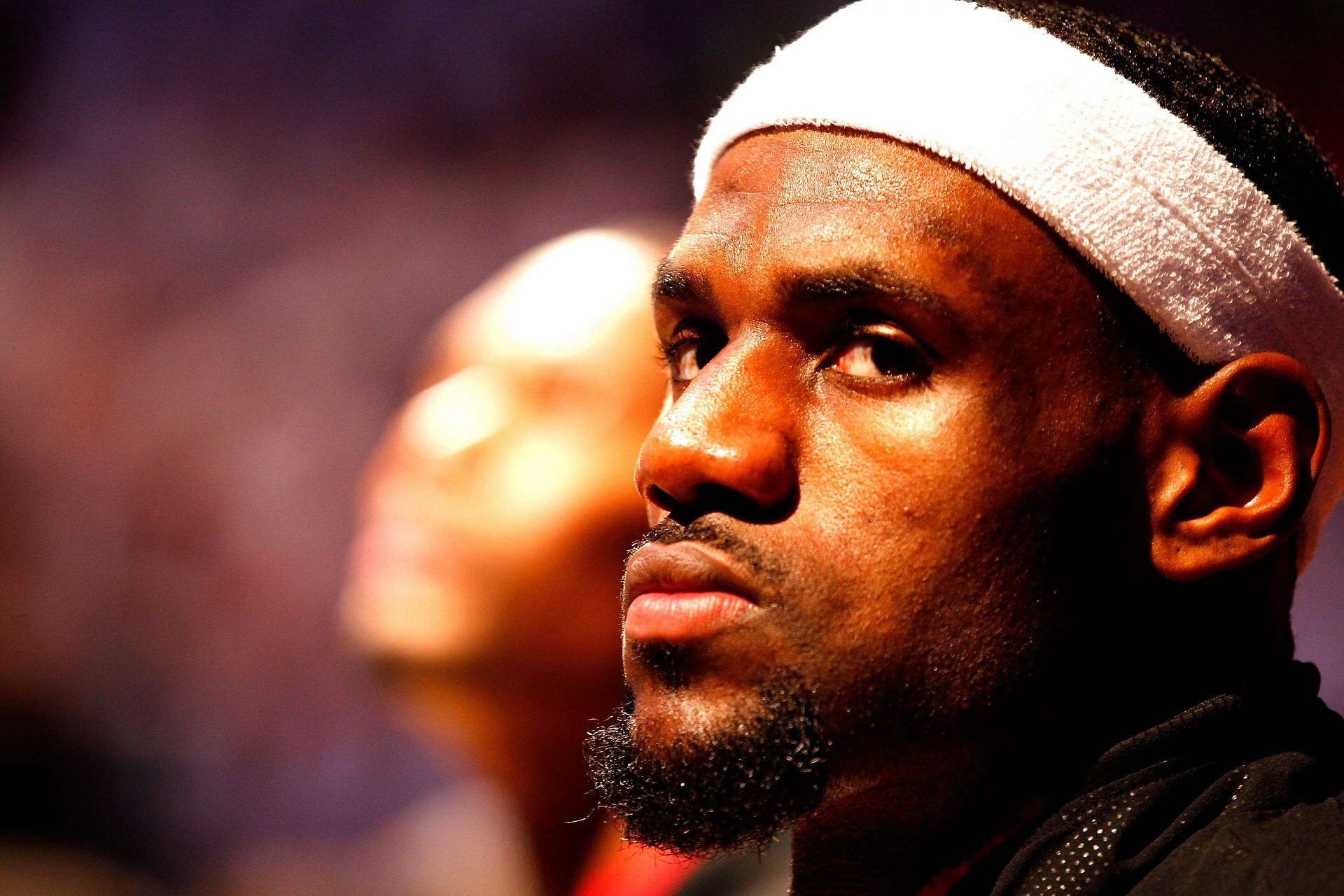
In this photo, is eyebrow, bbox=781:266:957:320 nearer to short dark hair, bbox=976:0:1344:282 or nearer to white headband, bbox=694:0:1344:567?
white headband, bbox=694:0:1344:567

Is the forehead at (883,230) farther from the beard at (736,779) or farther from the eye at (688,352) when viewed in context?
the beard at (736,779)

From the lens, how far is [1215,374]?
1.53m

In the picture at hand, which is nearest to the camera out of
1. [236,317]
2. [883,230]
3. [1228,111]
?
[883,230]

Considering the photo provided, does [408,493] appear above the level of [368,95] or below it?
below

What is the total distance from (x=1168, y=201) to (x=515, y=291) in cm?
163

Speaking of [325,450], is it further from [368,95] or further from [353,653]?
[353,653]

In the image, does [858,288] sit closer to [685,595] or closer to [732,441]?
[732,441]

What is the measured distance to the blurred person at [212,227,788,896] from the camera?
2.62 metres

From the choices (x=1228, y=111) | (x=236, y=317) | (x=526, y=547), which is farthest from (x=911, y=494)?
(x=236, y=317)

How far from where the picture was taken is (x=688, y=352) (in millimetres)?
1792

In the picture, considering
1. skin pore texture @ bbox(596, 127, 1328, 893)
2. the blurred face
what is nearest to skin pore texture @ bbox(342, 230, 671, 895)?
the blurred face

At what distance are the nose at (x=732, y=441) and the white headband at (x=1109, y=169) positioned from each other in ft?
1.04

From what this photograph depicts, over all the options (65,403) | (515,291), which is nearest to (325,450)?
(65,403)

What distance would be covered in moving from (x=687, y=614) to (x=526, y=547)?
1192 millimetres
